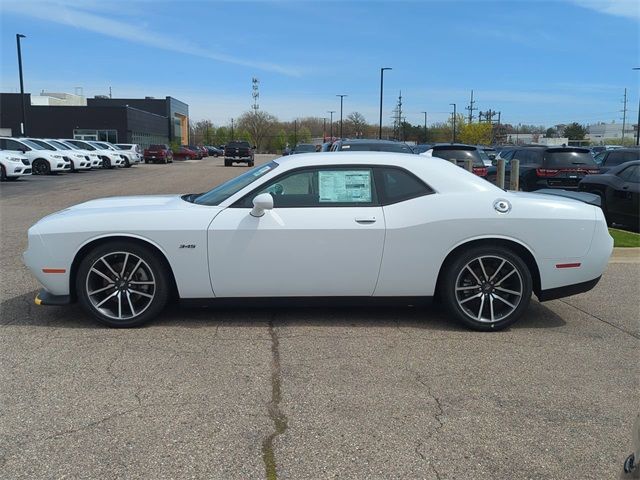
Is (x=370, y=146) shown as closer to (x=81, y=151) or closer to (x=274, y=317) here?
(x=274, y=317)

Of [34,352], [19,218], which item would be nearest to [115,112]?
[19,218]

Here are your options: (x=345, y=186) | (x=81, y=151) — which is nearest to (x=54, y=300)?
(x=345, y=186)

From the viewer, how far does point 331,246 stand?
4.84 metres

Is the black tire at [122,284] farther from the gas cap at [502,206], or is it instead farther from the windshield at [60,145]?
the windshield at [60,145]

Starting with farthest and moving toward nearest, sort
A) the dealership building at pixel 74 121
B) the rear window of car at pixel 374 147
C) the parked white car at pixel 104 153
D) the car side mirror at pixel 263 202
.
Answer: the dealership building at pixel 74 121 → the parked white car at pixel 104 153 → the rear window of car at pixel 374 147 → the car side mirror at pixel 263 202

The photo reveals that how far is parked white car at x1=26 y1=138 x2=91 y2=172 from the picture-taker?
27.3m

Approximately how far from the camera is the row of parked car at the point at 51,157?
2150 centimetres

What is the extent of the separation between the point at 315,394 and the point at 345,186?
1.99 meters

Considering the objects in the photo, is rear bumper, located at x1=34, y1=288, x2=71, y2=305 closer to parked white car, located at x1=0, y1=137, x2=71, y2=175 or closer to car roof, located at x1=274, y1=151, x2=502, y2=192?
car roof, located at x1=274, y1=151, x2=502, y2=192

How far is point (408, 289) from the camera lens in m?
4.98

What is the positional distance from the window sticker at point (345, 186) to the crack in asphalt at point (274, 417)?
4.33 feet

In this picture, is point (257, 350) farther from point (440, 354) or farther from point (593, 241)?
point (593, 241)

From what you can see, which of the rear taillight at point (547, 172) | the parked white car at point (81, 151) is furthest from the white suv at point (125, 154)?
the rear taillight at point (547, 172)

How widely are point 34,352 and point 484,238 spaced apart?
12.0 feet
